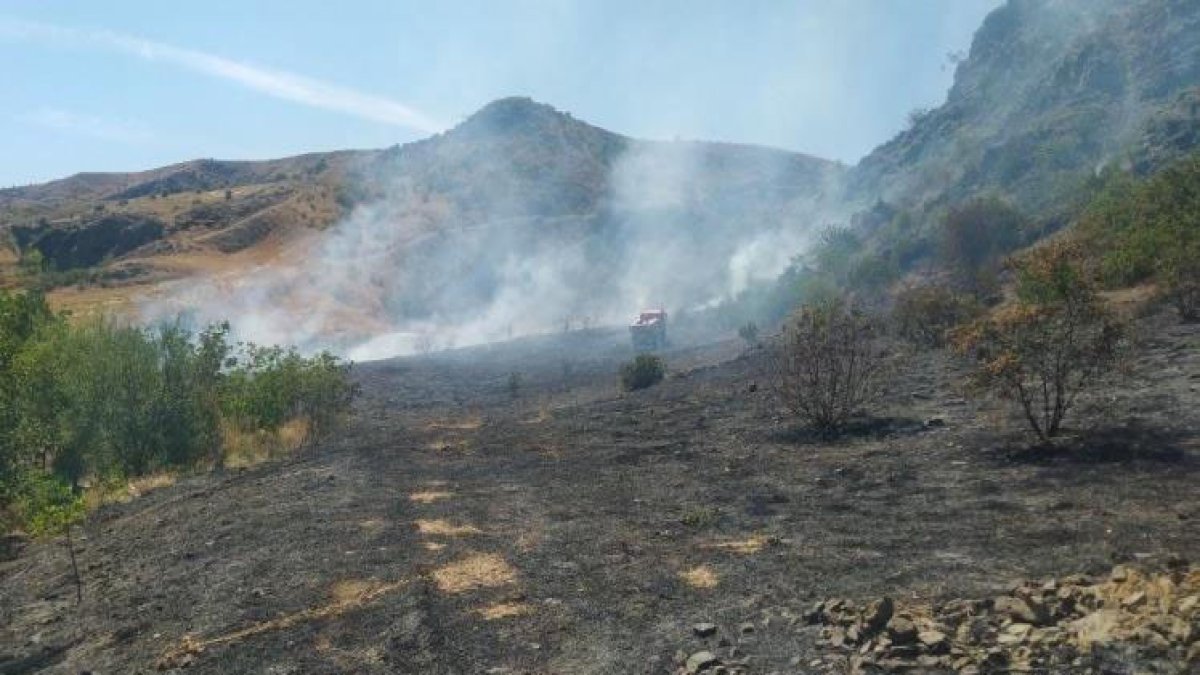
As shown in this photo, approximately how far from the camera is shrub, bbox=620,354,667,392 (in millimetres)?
36231

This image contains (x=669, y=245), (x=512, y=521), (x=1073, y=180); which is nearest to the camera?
(x=512, y=521)

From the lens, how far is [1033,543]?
34.3 ft

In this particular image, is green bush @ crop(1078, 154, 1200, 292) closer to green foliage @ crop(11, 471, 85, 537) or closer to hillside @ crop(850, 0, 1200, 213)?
hillside @ crop(850, 0, 1200, 213)

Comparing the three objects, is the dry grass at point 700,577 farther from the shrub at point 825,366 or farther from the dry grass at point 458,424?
the dry grass at point 458,424

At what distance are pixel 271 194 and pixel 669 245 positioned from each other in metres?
53.1

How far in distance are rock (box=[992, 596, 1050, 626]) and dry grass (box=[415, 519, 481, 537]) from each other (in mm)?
→ 8450

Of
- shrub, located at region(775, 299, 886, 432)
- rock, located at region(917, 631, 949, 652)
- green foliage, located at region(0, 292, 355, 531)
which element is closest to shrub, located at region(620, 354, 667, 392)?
green foliage, located at region(0, 292, 355, 531)

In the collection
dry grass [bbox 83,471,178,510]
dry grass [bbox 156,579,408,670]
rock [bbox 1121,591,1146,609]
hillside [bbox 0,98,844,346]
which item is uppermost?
hillside [bbox 0,98,844,346]

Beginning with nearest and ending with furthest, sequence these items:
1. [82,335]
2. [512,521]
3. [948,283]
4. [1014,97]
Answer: [512,521], [82,335], [948,283], [1014,97]

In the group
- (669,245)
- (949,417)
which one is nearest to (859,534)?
(949,417)

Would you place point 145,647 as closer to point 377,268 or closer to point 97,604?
point 97,604

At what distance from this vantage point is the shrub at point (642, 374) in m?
36.2

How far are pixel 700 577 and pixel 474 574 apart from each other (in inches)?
123

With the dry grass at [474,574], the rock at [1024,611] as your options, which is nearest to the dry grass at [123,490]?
the dry grass at [474,574]
